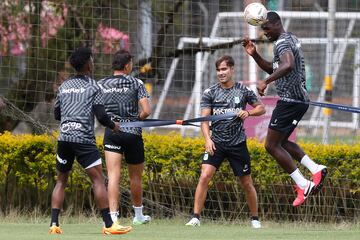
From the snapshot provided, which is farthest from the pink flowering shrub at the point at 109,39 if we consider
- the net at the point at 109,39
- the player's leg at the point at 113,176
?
the player's leg at the point at 113,176

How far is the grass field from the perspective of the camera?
10969 millimetres

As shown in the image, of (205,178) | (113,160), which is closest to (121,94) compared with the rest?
(113,160)

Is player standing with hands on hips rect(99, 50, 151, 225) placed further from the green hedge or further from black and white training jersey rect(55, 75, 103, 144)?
the green hedge

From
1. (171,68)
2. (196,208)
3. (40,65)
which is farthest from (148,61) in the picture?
(196,208)

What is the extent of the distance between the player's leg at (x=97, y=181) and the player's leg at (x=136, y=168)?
1.47 meters

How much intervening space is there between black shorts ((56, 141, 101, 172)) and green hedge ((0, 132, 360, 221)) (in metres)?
3.20

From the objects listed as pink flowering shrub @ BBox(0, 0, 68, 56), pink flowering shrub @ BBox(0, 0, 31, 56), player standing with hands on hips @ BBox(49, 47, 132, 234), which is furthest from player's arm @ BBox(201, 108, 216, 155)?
pink flowering shrub @ BBox(0, 0, 31, 56)

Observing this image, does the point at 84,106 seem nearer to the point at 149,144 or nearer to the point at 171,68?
the point at 149,144

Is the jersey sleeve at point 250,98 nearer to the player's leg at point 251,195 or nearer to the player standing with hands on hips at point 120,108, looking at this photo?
the player's leg at point 251,195

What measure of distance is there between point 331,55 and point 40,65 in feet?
14.5

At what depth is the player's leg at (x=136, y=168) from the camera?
1263cm

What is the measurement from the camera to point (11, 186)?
14.7 metres

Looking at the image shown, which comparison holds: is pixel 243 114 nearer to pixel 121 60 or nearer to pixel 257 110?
pixel 257 110

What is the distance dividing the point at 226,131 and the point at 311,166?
3.88 ft
